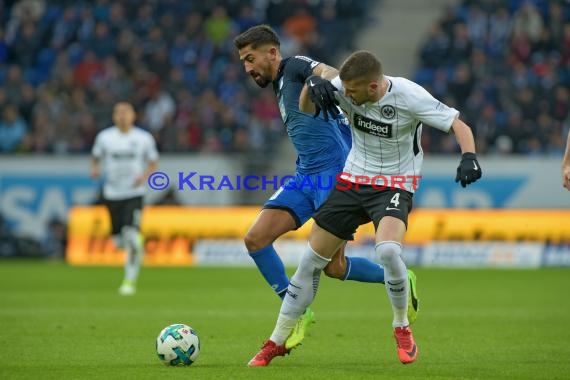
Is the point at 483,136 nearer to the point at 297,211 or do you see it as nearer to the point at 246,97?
the point at 246,97

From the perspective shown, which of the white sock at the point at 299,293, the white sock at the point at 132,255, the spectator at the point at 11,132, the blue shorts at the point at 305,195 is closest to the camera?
the white sock at the point at 299,293

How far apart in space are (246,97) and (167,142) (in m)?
2.43

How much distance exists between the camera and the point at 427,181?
20906mm

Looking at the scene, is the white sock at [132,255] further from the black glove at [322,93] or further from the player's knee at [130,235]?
the black glove at [322,93]

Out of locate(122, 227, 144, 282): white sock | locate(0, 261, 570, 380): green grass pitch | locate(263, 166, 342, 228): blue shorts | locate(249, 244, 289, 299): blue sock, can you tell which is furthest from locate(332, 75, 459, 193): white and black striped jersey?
locate(122, 227, 144, 282): white sock

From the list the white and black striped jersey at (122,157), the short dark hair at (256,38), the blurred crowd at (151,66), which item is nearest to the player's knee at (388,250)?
the short dark hair at (256,38)

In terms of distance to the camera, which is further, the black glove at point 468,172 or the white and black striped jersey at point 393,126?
the white and black striped jersey at point 393,126

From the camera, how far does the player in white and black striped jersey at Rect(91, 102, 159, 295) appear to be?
50.6 feet

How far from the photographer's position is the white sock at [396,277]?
761cm

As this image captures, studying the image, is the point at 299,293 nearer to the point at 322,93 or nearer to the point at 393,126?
the point at 393,126

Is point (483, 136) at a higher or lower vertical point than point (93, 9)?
lower

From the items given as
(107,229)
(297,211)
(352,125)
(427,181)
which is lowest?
(107,229)

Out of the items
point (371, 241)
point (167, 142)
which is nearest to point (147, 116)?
point (167, 142)

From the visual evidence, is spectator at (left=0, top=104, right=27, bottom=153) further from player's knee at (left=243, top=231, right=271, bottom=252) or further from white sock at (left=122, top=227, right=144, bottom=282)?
player's knee at (left=243, top=231, right=271, bottom=252)
